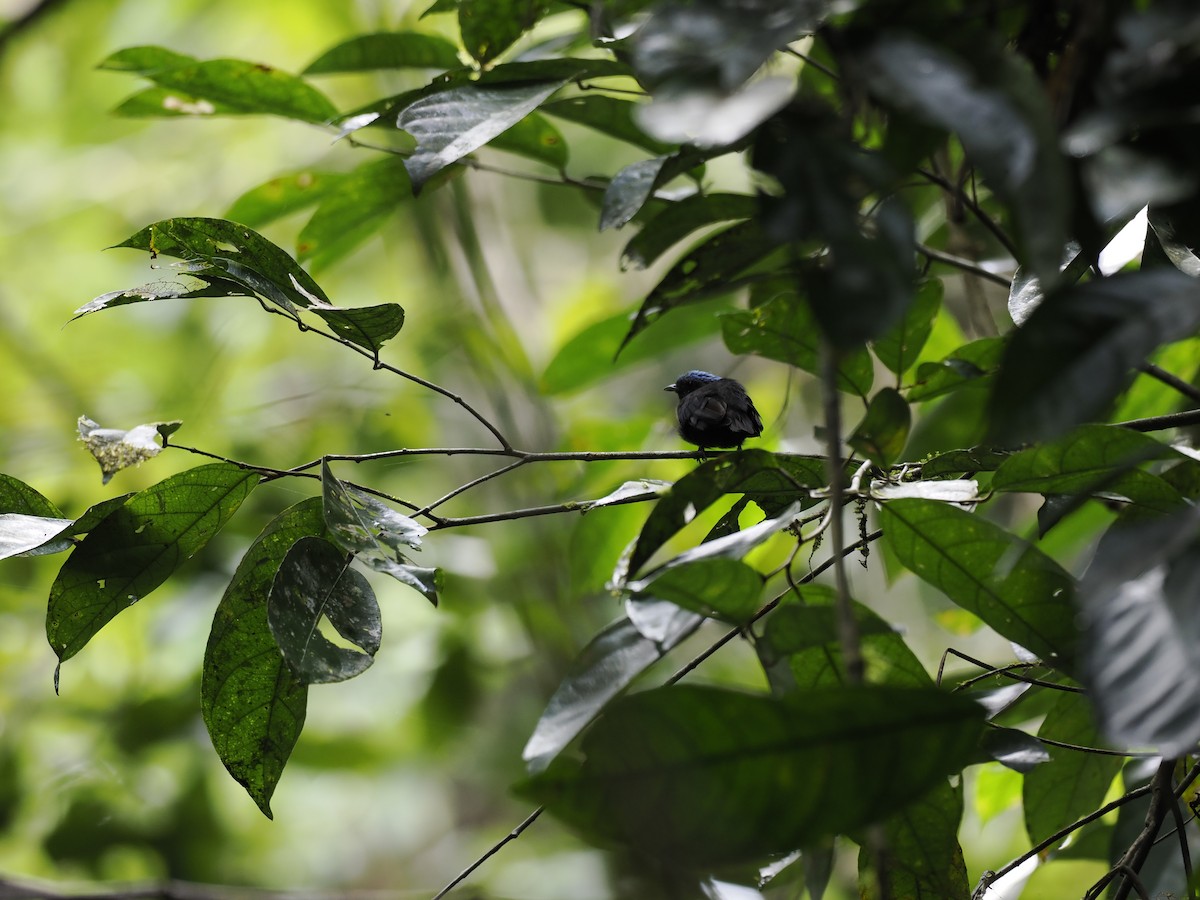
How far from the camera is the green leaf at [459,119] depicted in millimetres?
869

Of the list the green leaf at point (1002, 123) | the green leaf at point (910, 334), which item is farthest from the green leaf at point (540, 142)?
the green leaf at point (1002, 123)

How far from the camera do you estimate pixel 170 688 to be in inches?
98.4

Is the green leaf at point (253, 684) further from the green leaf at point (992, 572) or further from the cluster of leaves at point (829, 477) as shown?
the green leaf at point (992, 572)

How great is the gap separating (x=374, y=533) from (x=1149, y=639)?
0.59 m

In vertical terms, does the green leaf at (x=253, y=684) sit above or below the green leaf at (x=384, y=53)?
below

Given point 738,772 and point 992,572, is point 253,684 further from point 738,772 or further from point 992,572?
point 992,572

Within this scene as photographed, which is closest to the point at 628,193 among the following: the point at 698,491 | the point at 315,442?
the point at 698,491

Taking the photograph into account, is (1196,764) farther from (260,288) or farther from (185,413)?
(185,413)

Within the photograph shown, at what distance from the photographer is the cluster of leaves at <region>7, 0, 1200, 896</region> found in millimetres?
491

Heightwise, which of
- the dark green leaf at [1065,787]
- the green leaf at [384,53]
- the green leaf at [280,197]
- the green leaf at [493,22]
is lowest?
the dark green leaf at [1065,787]

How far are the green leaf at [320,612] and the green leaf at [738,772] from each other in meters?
0.28

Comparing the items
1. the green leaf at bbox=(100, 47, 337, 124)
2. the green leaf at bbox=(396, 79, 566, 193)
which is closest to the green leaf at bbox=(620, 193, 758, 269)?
the green leaf at bbox=(396, 79, 566, 193)

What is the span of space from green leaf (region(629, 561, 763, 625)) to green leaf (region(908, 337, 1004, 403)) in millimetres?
382

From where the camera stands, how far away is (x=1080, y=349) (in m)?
0.51
